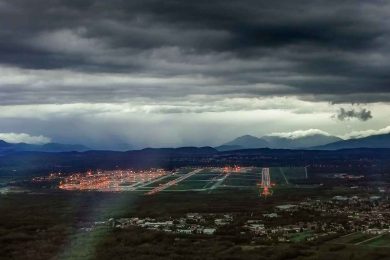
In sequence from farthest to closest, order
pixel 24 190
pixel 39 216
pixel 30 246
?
1. pixel 24 190
2. pixel 39 216
3. pixel 30 246

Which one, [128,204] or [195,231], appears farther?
[128,204]

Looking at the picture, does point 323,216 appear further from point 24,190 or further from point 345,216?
point 24,190

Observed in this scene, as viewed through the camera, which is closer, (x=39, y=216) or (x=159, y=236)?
(x=159, y=236)

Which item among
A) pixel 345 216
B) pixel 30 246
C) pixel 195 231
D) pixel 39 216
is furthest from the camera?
pixel 39 216

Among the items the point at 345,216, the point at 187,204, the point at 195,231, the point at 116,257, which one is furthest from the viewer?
the point at 187,204

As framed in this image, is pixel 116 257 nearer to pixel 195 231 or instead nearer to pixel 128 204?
pixel 195 231

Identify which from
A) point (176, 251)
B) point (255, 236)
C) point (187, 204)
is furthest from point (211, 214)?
point (176, 251)

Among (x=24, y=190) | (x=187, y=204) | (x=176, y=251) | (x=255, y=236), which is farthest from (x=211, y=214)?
(x=24, y=190)

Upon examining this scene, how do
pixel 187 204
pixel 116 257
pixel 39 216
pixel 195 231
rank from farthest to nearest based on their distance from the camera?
1. pixel 187 204
2. pixel 39 216
3. pixel 195 231
4. pixel 116 257
